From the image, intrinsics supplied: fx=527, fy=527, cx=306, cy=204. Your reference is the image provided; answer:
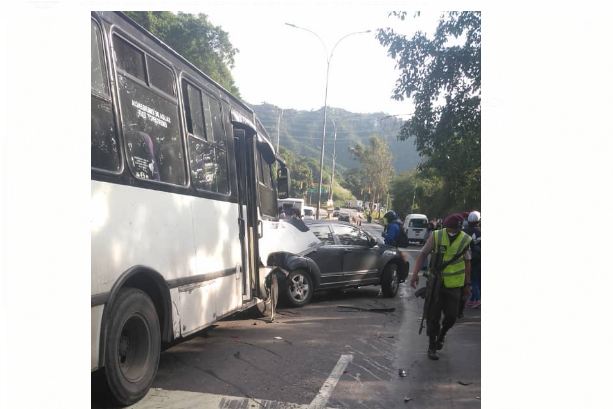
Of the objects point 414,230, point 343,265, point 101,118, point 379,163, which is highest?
point 379,163

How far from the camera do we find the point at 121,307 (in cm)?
349

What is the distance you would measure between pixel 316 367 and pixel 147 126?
8.90ft

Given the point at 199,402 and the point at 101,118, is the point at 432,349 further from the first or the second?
the point at 101,118

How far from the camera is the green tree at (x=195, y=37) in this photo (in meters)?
4.22

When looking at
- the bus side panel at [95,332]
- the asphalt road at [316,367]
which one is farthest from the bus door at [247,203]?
the bus side panel at [95,332]

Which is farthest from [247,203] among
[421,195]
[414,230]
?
[414,230]

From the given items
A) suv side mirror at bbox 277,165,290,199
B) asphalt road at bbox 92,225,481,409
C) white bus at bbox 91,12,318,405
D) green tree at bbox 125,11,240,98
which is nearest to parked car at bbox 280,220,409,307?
asphalt road at bbox 92,225,481,409

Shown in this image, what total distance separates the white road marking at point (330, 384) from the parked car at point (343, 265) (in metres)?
2.83

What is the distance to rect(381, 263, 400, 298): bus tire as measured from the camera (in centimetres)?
979

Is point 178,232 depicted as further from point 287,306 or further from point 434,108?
point 287,306

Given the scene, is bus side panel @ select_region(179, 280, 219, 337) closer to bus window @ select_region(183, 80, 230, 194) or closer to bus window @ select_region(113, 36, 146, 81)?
bus window @ select_region(183, 80, 230, 194)

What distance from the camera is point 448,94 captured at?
5.79 meters

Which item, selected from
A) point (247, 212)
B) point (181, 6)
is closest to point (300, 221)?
point (247, 212)
